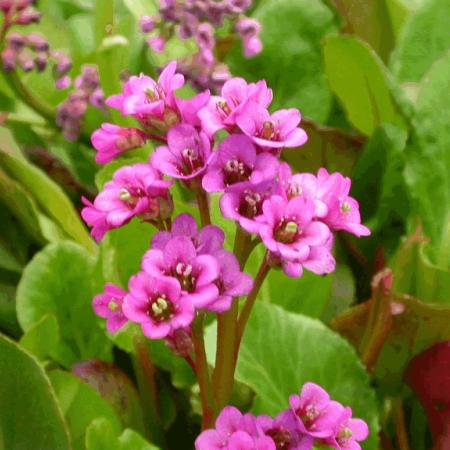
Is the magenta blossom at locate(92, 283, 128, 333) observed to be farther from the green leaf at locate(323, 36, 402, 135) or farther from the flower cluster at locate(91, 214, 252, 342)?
the green leaf at locate(323, 36, 402, 135)

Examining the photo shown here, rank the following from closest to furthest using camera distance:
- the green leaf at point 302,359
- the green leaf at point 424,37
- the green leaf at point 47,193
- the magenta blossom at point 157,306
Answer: the magenta blossom at point 157,306
the green leaf at point 302,359
the green leaf at point 47,193
the green leaf at point 424,37

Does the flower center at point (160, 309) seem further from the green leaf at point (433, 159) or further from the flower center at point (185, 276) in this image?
the green leaf at point (433, 159)

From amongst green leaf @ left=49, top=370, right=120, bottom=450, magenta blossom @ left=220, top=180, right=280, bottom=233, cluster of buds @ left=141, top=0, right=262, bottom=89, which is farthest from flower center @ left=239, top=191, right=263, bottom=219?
cluster of buds @ left=141, top=0, right=262, bottom=89

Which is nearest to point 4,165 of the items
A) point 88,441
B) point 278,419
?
point 88,441

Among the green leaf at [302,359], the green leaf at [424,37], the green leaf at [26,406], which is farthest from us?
the green leaf at [424,37]

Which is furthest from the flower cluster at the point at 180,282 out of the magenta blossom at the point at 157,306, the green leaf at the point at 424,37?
the green leaf at the point at 424,37

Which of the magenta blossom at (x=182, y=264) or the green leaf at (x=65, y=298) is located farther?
the green leaf at (x=65, y=298)
